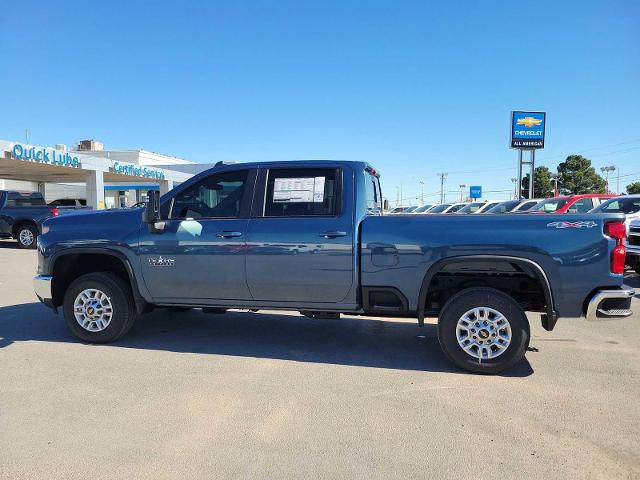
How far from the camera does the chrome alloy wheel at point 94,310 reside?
522 centimetres

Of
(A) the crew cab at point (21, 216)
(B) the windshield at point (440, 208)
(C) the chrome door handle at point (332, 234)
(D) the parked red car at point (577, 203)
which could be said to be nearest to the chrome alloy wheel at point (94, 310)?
(C) the chrome door handle at point (332, 234)

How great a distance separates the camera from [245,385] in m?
4.12

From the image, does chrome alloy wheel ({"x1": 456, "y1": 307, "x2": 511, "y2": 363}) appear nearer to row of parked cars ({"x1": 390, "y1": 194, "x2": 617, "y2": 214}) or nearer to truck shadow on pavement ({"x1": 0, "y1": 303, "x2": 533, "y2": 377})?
truck shadow on pavement ({"x1": 0, "y1": 303, "x2": 533, "y2": 377})

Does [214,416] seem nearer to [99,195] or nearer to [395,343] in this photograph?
[395,343]

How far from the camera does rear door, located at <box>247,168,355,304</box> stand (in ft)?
15.1

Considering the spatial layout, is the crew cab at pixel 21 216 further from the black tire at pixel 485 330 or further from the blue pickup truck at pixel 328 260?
the black tire at pixel 485 330

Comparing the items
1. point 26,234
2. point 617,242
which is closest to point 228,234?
point 617,242

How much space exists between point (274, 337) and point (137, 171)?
28684 mm

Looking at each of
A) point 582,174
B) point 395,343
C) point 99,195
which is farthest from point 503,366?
point 582,174

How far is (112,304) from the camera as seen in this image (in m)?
5.20

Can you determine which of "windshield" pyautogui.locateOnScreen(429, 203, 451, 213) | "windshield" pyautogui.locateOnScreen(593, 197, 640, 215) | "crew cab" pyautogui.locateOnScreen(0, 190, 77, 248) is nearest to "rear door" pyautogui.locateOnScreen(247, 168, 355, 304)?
"windshield" pyautogui.locateOnScreen(593, 197, 640, 215)

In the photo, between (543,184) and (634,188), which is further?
(543,184)

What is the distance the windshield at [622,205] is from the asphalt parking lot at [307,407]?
19.2 ft

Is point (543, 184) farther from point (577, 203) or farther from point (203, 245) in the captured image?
point (203, 245)
